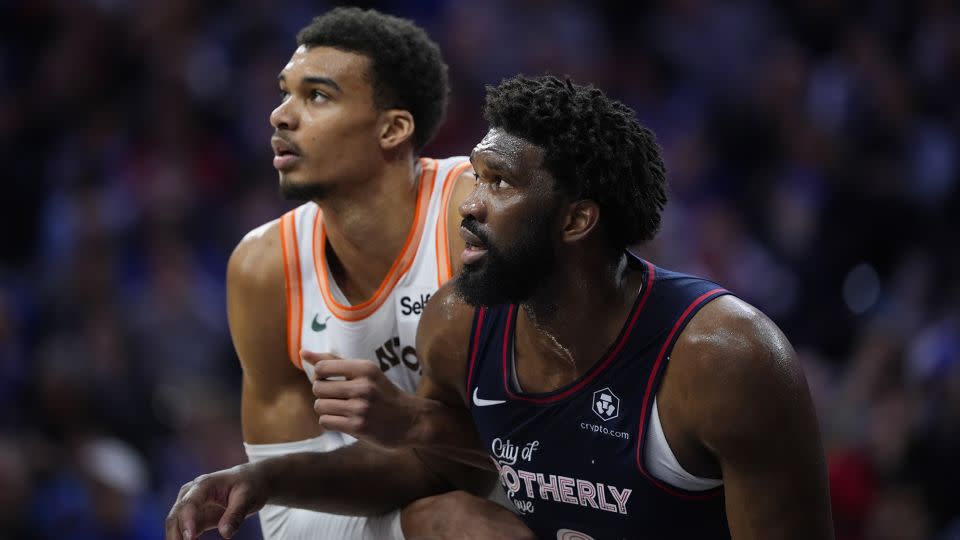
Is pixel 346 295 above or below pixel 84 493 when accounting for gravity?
above

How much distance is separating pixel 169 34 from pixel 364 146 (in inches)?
194

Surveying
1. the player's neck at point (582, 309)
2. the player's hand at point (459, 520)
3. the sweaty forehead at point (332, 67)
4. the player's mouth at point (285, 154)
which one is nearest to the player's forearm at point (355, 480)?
the player's hand at point (459, 520)

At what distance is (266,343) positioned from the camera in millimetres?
3793

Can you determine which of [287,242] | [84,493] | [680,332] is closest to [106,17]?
[84,493]

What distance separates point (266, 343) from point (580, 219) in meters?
1.30

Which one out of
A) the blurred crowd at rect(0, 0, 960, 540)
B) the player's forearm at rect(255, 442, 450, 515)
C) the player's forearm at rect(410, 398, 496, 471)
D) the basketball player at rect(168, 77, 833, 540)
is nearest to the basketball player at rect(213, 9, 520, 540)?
the player's forearm at rect(255, 442, 450, 515)

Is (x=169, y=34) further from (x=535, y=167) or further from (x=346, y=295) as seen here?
(x=535, y=167)

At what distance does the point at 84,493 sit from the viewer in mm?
5781

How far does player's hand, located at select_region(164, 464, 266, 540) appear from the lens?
2.97m

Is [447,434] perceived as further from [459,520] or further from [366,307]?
[366,307]

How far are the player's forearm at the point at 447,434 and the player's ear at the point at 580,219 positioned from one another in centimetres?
63

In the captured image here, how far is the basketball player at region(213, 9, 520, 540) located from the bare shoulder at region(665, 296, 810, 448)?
1087 mm

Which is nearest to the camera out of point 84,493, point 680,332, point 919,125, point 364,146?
point 680,332

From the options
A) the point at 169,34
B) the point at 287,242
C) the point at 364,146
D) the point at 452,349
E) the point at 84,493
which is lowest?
the point at 84,493
